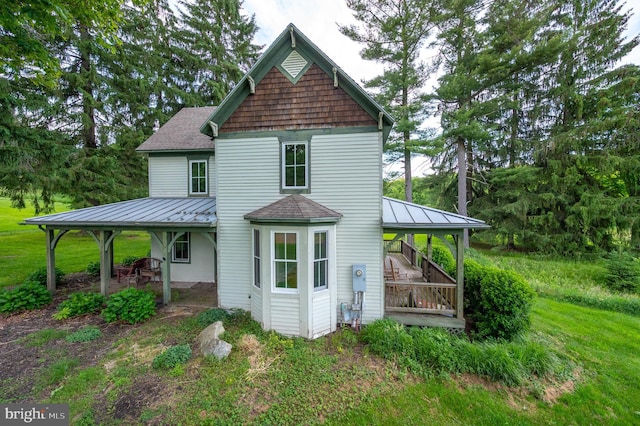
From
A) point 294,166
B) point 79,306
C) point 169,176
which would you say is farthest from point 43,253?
point 294,166

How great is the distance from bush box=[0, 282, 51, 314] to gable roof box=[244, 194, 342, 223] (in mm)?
7769

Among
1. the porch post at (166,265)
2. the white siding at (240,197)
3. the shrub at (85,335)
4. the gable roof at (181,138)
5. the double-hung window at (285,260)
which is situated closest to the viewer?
the shrub at (85,335)

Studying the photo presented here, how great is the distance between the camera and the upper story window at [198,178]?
1005 cm

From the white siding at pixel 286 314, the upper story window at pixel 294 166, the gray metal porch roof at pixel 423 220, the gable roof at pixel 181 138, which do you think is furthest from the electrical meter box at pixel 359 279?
the gable roof at pixel 181 138

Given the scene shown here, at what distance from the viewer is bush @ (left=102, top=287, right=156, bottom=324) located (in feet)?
23.1

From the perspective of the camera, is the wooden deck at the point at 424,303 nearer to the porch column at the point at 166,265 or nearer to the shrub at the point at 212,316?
the shrub at the point at 212,316

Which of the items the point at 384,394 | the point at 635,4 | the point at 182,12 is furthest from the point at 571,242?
the point at 182,12

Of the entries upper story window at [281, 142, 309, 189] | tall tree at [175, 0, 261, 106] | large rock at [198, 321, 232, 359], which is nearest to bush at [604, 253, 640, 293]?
upper story window at [281, 142, 309, 189]

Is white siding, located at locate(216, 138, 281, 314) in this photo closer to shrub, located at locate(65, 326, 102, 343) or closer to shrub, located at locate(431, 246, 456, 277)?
shrub, located at locate(65, 326, 102, 343)

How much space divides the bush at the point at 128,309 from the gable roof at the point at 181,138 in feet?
18.9

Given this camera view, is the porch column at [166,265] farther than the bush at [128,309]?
Yes

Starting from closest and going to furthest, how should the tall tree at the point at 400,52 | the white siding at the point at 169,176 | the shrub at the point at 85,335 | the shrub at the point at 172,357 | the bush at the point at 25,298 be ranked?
the shrub at the point at 172,357, the shrub at the point at 85,335, the bush at the point at 25,298, the white siding at the point at 169,176, the tall tree at the point at 400,52

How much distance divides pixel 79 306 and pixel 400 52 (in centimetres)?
1888

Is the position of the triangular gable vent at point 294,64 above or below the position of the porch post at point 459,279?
above
